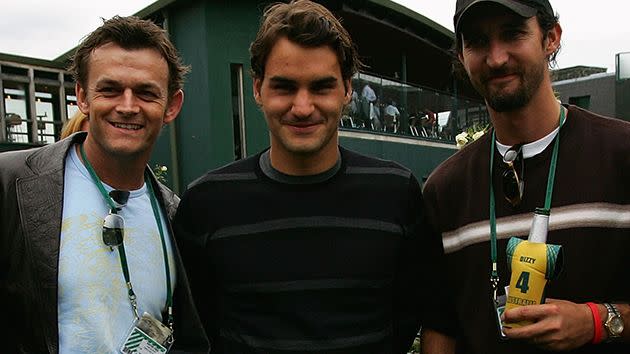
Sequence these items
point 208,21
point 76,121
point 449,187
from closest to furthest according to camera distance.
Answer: point 449,187, point 76,121, point 208,21

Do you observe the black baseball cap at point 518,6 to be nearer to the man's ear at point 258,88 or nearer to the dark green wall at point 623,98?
the man's ear at point 258,88

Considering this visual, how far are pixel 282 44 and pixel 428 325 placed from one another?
1.46m

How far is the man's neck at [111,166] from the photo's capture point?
281 cm

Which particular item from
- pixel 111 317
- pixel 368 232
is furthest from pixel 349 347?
pixel 111 317

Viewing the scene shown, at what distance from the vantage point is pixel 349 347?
253 cm

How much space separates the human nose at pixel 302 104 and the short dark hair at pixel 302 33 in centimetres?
23

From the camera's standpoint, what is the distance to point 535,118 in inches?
100

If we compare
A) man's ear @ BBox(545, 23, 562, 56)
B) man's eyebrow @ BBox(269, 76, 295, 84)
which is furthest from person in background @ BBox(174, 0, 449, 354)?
man's ear @ BBox(545, 23, 562, 56)

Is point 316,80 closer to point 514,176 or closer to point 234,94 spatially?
point 514,176

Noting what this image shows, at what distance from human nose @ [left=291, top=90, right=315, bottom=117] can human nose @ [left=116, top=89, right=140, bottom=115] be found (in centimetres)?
74

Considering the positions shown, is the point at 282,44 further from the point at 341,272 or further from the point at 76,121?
the point at 76,121

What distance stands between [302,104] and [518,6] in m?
0.97

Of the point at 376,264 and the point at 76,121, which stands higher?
the point at 76,121

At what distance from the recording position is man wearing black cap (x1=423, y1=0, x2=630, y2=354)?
7.59 ft
